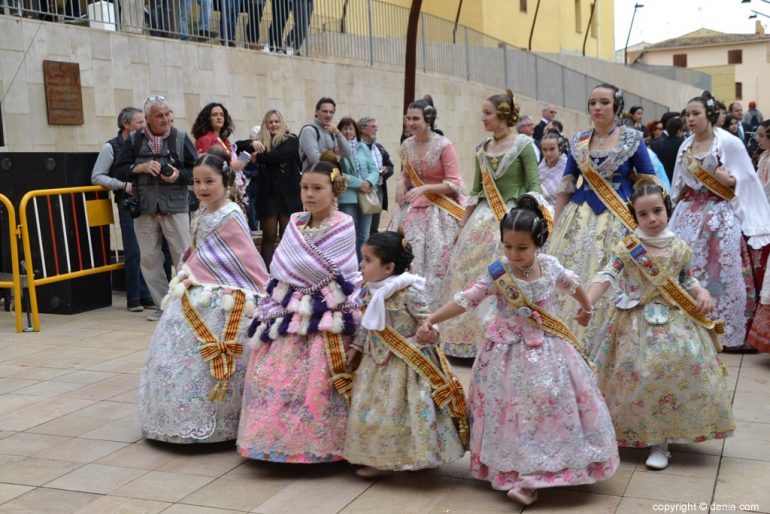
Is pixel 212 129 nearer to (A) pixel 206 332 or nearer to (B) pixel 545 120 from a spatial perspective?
(A) pixel 206 332

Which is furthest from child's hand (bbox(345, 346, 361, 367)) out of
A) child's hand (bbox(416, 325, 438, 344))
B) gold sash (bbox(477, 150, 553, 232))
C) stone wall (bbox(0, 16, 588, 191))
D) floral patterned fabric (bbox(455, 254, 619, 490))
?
stone wall (bbox(0, 16, 588, 191))

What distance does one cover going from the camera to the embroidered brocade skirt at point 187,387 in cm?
514

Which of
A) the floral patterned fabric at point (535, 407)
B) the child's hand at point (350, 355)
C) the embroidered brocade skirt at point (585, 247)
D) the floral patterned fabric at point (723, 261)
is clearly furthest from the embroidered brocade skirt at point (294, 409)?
the floral patterned fabric at point (723, 261)

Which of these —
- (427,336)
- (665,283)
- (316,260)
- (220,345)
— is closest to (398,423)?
(427,336)

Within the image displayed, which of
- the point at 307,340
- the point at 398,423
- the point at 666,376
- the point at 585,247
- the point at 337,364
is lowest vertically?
the point at 398,423

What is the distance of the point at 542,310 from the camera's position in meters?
4.45

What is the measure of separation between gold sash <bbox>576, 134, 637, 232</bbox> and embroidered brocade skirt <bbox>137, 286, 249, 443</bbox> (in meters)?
2.46

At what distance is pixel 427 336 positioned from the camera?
4.51 m

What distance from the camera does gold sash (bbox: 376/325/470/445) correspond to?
459cm

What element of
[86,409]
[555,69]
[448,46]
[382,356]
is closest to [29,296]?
[86,409]

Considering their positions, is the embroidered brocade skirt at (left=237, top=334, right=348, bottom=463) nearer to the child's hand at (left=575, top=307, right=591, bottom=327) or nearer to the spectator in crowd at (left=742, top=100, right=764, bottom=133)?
the child's hand at (left=575, top=307, right=591, bottom=327)

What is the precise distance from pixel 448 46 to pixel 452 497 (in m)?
18.2

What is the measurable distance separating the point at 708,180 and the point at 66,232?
566 centimetres

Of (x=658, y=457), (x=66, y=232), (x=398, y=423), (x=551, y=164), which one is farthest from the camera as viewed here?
(x=551, y=164)
